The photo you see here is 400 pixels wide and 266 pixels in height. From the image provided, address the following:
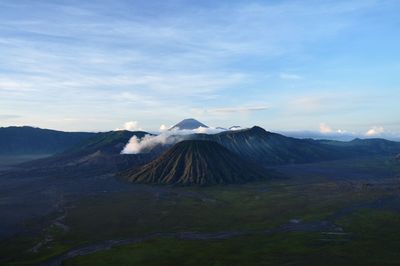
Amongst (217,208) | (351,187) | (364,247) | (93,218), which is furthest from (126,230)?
(351,187)

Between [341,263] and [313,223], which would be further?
[313,223]

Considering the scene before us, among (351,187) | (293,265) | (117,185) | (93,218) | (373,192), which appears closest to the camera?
(293,265)

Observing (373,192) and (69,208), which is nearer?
(69,208)

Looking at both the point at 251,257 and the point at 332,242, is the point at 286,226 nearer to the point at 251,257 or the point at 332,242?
the point at 332,242

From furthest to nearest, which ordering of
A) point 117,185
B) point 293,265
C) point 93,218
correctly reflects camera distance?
point 117,185
point 93,218
point 293,265

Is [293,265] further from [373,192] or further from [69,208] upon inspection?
[373,192]

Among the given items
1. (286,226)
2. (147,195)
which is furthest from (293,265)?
(147,195)

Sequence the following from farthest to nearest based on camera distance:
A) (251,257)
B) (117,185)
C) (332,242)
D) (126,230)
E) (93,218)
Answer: (117,185), (93,218), (126,230), (332,242), (251,257)
